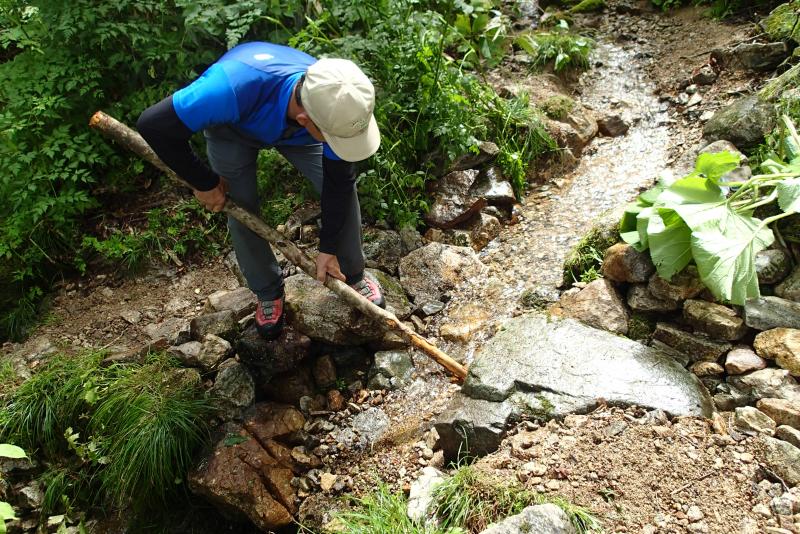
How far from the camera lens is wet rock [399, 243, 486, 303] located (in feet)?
13.8

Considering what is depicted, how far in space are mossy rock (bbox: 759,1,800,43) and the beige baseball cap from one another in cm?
418

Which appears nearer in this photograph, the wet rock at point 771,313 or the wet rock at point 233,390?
the wet rock at point 771,313

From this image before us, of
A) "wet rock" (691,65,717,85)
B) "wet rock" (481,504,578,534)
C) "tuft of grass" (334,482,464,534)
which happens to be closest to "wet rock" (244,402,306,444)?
"tuft of grass" (334,482,464,534)

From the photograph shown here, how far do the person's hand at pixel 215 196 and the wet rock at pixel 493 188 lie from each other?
7.45 ft

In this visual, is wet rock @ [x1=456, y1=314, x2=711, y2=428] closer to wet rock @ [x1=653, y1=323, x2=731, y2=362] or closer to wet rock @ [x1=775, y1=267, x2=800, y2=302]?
wet rock @ [x1=653, y1=323, x2=731, y2=362]

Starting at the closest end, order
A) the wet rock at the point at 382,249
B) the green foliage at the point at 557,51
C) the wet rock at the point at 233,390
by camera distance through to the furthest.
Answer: the wet rock at the point at 233,390 < the wet rock at the point at 382,249 < the green foliage at the point at 557,51

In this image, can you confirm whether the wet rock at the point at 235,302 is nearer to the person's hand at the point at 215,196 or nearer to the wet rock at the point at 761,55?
the person's hand at the point at 215,196

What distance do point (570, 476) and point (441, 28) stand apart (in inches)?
154

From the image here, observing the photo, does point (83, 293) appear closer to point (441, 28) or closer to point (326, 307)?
point (326, 307)

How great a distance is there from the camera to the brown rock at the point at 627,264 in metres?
3.29

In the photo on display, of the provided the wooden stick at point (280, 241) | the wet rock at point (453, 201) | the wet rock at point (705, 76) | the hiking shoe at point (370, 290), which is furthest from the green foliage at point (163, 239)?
the wet rock at point (705, 76)

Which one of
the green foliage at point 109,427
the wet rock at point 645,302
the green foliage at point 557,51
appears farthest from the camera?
the green foliage at point 557,51

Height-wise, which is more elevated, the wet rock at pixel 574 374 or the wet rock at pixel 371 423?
the wet rock at pixel 574 374

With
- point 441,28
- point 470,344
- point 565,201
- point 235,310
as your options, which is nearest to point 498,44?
point 441,28
